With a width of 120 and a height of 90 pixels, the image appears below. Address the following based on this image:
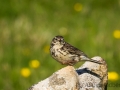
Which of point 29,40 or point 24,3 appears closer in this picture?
point 29,40

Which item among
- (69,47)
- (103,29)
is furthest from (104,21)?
(69,47)

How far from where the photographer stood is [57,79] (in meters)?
4.74

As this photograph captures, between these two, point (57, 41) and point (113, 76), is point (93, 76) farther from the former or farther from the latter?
point (113, 76)

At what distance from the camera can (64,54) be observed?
573 cm

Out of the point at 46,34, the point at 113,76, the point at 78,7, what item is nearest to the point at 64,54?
the point at 113,76

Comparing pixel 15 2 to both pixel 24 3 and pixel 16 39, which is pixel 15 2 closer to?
pixel 24 3

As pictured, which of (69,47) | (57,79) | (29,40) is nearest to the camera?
(57,79)

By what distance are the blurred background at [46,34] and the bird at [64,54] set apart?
2478mm

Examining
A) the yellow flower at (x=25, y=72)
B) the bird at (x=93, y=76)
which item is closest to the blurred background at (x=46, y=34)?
the yellow flower at (x=25, y=72)

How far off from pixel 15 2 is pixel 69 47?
721 centimetres

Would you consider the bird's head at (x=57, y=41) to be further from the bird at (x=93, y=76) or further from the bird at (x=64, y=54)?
the bird at (x=93, y=76)

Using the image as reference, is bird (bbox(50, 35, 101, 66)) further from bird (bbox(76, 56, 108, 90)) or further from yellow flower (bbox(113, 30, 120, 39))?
yellow flower (bbox(113, 30, 120, 39))

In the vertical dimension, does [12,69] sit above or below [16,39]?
below

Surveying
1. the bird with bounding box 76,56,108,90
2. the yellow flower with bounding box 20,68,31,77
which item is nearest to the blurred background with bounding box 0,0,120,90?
the yellow flower with bounding box 20,68,31,77
